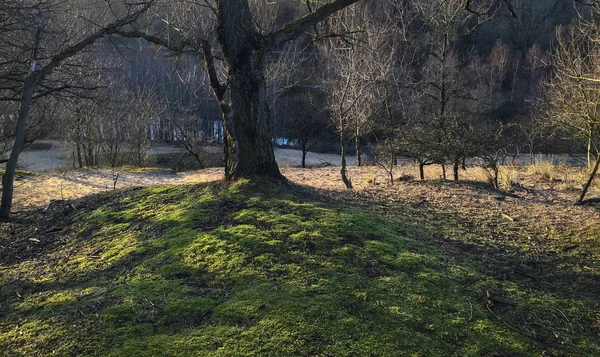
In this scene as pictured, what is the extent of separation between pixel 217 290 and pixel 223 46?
3.29 m

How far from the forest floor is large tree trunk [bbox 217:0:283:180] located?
1.28 ft

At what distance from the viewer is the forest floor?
2957mm

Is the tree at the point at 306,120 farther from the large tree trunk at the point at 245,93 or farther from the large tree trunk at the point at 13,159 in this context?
the large tree trunk at the point at 245,93

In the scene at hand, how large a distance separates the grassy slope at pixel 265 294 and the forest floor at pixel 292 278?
14mm

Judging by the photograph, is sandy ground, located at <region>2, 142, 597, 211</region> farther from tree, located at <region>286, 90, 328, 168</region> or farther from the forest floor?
tree, located at <region>286, 90, 328, 168</region>

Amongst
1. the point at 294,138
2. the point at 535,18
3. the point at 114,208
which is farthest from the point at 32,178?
the point at 535,18

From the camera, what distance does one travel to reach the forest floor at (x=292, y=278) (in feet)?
9.70

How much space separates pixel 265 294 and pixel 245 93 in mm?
3013

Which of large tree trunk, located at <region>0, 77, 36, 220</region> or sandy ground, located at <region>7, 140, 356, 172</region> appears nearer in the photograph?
large tree trunk, located at <region>0, 77, 36, 220</region>

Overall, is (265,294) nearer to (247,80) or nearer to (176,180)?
(247,80)

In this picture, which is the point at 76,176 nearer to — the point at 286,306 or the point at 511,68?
the point at 286,306

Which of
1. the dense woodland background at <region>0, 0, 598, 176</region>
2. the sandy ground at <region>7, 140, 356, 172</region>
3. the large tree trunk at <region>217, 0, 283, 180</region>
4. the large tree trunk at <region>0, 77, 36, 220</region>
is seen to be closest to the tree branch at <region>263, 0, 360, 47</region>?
the large tree trunk at <region>217, 0, 283, 180</region>

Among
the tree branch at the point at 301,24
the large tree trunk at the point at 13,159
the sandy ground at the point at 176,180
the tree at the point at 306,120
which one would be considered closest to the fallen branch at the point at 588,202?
the sandy ground at the point at 176,180

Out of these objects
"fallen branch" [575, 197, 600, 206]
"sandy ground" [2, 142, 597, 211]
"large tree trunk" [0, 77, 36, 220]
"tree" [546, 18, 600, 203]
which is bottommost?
"sandy ground" [2, 142, 597, 211]
